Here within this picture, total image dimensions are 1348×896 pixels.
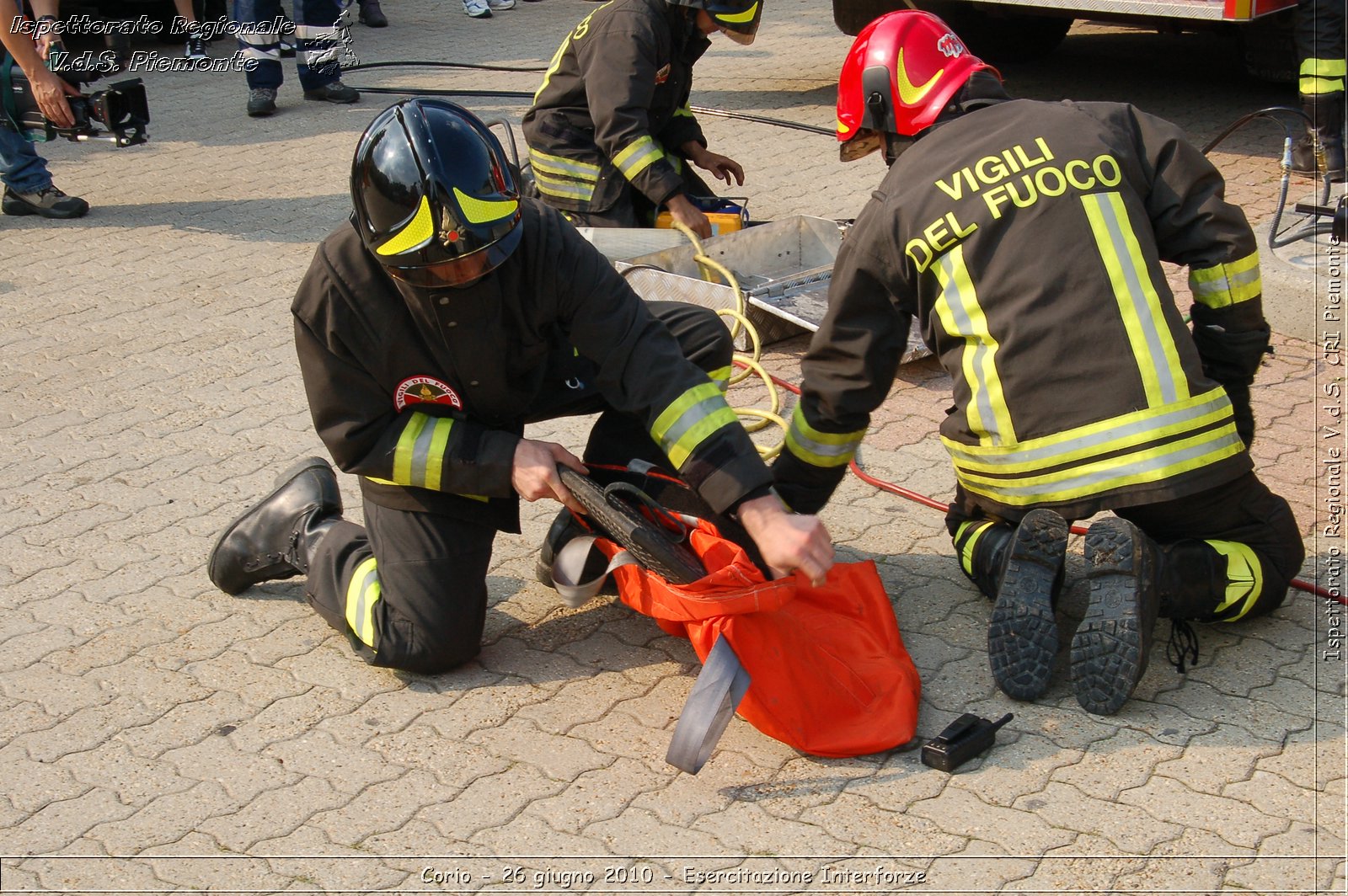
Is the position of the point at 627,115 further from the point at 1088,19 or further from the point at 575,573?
the point at 1088,19

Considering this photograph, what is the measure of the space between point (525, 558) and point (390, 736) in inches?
36.0

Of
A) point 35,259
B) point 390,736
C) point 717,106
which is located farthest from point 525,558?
point 717,106

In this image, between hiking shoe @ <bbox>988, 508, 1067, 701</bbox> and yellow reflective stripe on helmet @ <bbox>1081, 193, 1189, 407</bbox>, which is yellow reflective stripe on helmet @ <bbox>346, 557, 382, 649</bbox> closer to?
hiking shoe @ <bbox>988, 508, 1067, 701</bbox>

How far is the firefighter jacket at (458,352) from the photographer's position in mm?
2953

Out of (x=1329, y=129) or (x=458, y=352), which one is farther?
(x=1329, y=129)

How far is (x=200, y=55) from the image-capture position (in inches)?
420

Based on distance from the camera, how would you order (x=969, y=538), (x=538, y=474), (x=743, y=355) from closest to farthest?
(x=538, y=474) → (x=969, y=538) → (x=743, y=355)

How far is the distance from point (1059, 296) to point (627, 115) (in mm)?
2690

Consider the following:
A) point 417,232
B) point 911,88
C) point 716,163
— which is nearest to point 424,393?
point 417,232

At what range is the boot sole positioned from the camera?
2.75 meters

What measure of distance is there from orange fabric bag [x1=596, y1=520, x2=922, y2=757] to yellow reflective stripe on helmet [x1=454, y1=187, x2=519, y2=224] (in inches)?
33.0

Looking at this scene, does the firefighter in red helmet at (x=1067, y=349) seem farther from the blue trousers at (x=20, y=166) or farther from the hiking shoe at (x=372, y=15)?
the hiking shoe at (x=372, y=15)

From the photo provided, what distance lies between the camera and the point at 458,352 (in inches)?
120

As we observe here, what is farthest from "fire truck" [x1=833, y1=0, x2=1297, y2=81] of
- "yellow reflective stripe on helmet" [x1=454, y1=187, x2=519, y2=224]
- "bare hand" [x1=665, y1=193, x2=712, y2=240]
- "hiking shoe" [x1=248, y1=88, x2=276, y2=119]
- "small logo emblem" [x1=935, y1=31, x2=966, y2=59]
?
"yellow reflective stripe on helmet" [x1=454, y1=187, x2=519, y2=224]
